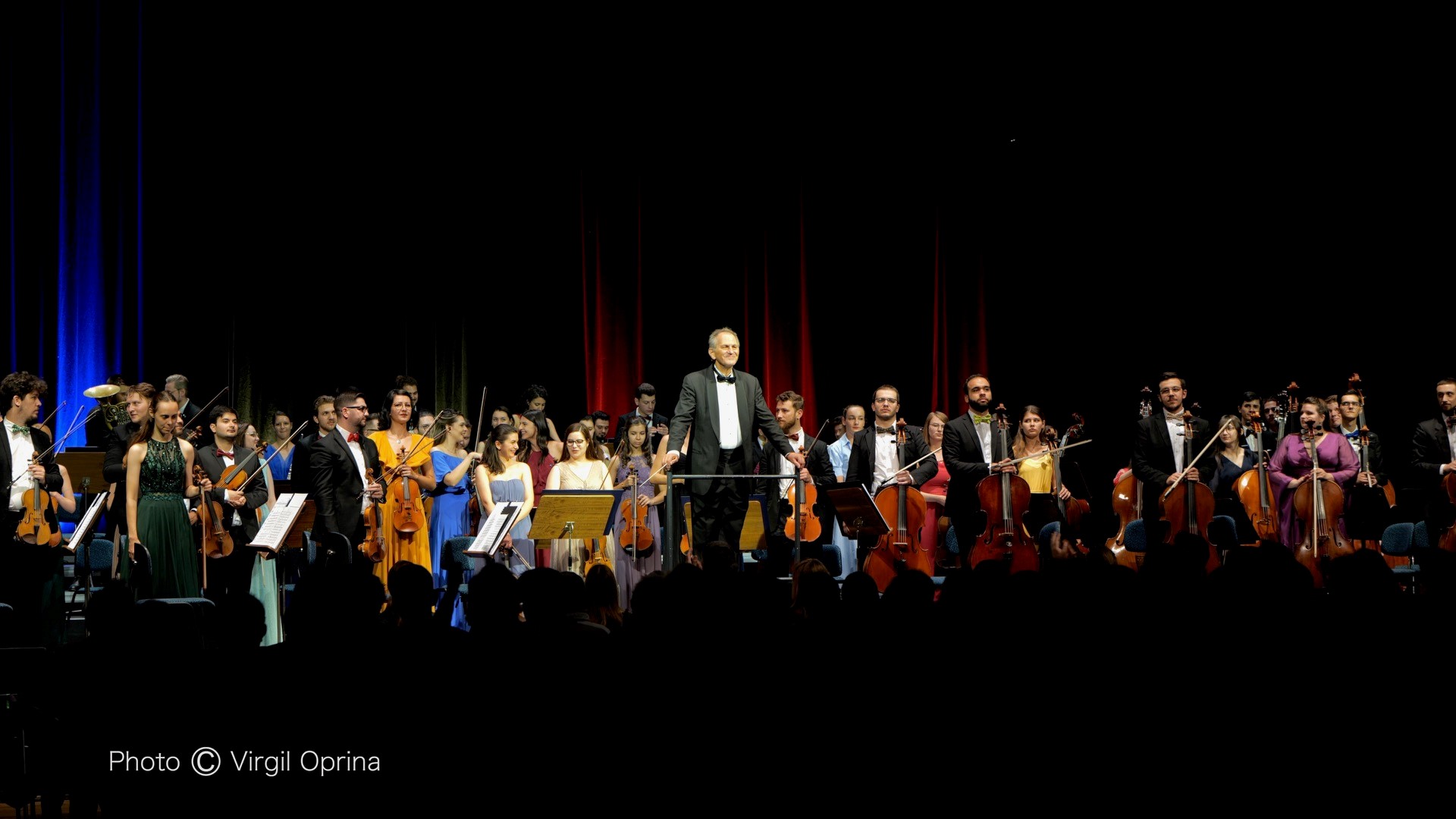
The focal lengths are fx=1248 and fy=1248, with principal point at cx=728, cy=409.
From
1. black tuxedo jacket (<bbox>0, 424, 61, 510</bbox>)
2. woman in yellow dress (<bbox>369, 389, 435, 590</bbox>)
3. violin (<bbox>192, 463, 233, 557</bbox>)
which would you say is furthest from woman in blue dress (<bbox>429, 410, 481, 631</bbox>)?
black tuxedo jacket (<bbox>0, 424, 61, 510</bbox>)

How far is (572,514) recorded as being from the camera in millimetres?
5832

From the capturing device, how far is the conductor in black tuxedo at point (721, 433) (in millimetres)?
6109

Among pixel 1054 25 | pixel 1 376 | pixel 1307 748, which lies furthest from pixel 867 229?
pixel 1307 748

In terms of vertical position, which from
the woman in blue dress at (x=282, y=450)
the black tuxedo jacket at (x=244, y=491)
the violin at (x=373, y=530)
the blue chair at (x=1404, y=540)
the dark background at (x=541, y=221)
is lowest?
the blue chair at (x=1404, y=540)

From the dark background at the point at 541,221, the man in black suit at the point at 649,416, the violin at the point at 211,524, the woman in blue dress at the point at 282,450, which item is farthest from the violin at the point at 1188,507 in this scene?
the woman in blue dress at the point at 282,450

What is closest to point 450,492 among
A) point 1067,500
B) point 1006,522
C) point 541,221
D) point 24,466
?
point 24,466

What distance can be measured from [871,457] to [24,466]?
15.0 ft

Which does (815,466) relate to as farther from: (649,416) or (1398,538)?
(1398,538)

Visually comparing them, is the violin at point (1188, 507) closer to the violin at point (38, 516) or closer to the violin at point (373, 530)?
the violin at point (373, 530)

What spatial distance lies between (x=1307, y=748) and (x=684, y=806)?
1.02 metres

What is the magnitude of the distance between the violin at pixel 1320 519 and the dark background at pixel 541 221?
2.75m

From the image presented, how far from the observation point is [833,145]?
10.2 m

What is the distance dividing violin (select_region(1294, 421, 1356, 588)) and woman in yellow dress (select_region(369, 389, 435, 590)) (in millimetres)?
4496

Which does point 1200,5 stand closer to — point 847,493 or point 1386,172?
point 1386,172
